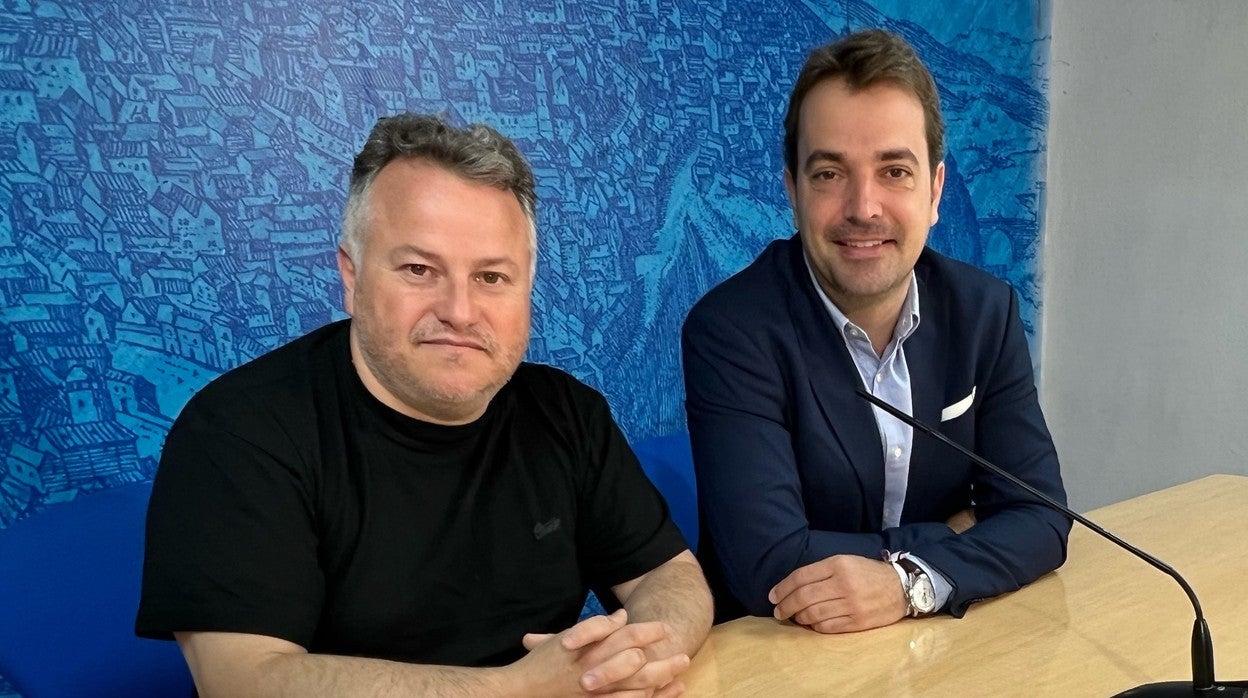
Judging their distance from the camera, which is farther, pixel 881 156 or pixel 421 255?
pixel 881 156


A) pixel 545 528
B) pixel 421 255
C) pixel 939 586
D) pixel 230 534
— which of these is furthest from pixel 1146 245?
pixel 230 534

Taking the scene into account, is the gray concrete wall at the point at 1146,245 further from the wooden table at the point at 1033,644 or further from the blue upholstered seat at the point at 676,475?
the blue upholstered seat at the point at 676,475

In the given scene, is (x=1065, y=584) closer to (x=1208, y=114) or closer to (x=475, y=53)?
(x=475, y=53)

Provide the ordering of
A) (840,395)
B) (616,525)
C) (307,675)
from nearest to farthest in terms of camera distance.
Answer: (307,675) < (616,525) < (840,395)

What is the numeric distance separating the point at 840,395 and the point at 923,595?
0.38m

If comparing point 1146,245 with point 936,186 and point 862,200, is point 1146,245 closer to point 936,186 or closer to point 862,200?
point 936,186

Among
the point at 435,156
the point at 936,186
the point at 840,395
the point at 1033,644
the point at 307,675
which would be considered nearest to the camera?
the point at 307,675

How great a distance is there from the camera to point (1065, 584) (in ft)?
5.05

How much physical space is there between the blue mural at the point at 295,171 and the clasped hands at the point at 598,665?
109 centimetres

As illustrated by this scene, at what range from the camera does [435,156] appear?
141 centimetres

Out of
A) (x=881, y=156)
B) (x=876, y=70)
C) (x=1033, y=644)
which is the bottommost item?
(x=1033, y=644)

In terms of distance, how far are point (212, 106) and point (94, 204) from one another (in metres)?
0.27

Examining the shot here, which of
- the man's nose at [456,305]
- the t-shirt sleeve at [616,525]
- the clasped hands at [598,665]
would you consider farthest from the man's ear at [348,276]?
the clasped hands at [598,665]

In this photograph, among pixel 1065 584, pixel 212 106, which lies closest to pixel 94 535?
pixel 212 106
